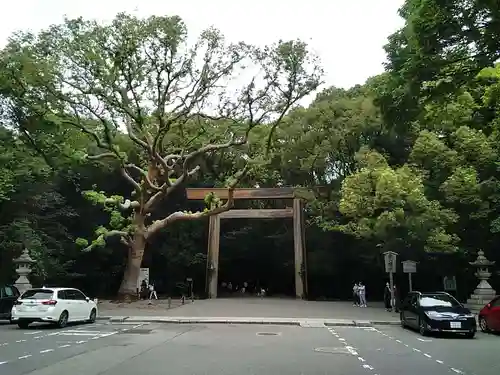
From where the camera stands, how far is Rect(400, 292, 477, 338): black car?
1598 centimetres

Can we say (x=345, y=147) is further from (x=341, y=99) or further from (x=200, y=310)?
(x=200, y=310)

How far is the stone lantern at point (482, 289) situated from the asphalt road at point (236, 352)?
9.64 m

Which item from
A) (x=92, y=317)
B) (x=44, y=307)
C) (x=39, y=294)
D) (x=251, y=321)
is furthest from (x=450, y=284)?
(x=39, y=294)

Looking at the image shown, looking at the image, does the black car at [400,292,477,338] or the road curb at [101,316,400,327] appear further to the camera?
the road curb at [101,316,400,327]

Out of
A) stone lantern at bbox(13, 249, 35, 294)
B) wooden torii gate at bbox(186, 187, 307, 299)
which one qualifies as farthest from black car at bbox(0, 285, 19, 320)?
wooden torii gate at bbox(186, 187, 307, 299)

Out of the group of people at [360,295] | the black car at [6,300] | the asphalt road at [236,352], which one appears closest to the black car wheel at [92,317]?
the asphalt road at [236,352]

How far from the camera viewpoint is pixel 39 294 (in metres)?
18.2

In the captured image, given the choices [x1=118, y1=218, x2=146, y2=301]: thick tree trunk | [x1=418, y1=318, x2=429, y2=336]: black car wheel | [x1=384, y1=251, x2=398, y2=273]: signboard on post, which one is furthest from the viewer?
[x1=118, y1=218, x2=146, y2=301]: thick tree trunk

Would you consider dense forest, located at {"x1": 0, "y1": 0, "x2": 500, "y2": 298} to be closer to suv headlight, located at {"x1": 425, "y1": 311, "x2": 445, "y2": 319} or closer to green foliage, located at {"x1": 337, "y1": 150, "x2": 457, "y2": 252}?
green foliage, located at {"x1": 337, "y1": 150, "x2": 457, "y2": 252}

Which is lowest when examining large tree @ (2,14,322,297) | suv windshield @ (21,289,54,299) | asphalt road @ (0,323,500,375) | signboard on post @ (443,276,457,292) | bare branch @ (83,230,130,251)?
asphalt road @ (0,323,500,375)

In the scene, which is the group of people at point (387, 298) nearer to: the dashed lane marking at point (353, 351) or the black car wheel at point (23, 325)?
the dashed lane marking at point (353, 351)

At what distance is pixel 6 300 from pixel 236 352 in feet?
38.5

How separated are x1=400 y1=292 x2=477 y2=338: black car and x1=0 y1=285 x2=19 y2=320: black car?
1475 centimetres

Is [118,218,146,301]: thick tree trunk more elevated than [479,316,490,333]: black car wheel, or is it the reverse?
[118,218,146,301]: thick tree trunk
